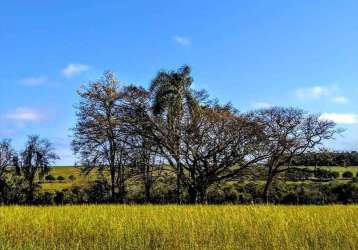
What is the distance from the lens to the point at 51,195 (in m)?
49.9

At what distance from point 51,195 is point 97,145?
30.7ft

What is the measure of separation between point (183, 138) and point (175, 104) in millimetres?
2691

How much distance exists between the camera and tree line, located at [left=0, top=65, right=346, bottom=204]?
4128cm

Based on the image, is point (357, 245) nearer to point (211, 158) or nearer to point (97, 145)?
point (211, 158)

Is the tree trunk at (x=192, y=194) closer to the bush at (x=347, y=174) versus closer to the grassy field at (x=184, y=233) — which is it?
the grassy field at (x=184, y=233)

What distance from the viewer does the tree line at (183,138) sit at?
41.3 metres

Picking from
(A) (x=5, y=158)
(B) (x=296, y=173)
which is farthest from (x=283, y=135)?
(A) (x=5, y=158)

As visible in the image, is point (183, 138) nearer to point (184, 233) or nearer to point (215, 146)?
point (215, 146)

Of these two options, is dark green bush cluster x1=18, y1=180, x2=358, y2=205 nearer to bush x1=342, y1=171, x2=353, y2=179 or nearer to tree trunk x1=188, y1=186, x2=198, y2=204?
tree trunk x1=188, y1=186, x2=198, y2=204

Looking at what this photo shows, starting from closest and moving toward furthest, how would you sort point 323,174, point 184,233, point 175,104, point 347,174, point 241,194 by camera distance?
point 184,233
point 175,104
point 241,194
point 323,174
point 347,174

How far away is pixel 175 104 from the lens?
40.9 metres

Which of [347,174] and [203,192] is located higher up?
[347,174]

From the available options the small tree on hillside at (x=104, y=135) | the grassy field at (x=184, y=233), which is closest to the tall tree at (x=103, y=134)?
the small tree on hillside at (x=104, y=135)

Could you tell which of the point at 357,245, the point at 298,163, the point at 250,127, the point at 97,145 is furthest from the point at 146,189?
the point at 357,245
